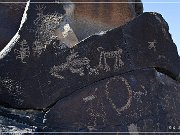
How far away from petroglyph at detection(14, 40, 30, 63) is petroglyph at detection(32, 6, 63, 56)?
0.04 metres

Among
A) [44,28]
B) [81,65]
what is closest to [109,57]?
[81,65]

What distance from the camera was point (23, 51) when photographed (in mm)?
1965

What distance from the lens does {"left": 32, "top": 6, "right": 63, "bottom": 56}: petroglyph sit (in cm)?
197

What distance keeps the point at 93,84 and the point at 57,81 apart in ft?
0.60

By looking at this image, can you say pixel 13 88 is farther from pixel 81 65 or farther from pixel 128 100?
pixel 128 100

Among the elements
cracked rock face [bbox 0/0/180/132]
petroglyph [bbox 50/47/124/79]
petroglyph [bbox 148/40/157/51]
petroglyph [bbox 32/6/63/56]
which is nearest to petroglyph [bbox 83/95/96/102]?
cracked rock face [bbox 0/0/180/132]

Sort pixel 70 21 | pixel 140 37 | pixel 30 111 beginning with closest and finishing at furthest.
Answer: pixel 30 111, pixel 140 37, pixel 70 21

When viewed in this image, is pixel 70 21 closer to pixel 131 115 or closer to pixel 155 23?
pixel 155 23

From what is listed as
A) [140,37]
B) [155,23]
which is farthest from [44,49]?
[155,23]

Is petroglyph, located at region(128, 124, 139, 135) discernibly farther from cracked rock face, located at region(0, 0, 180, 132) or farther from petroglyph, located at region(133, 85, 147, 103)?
petroglyph, located at region(133, 85, 147, 103)

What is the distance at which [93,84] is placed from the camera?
6.25 feet

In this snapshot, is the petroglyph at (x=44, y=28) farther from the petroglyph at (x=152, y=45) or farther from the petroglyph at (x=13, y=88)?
the petroglyph at (x=152, y=45)

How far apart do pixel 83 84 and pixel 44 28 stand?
396 millimetres

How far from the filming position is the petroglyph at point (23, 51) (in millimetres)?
1953
